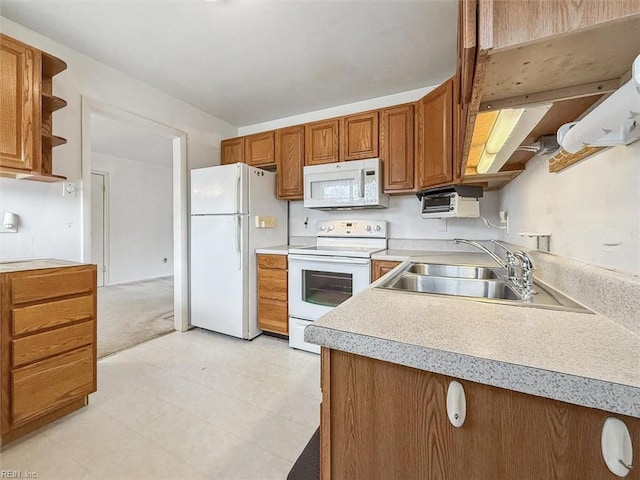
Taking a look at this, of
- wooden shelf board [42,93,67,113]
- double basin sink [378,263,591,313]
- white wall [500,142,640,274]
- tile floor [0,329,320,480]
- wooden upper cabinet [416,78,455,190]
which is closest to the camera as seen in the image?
white wall [500,142,640,274]

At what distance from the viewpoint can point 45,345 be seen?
61.1 inches

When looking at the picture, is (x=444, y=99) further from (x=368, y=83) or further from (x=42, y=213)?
(x=42, y=213)

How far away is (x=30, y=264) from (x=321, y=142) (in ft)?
7.88

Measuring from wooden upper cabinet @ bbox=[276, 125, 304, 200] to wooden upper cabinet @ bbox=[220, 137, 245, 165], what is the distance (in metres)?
0.50

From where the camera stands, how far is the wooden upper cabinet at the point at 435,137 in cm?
210

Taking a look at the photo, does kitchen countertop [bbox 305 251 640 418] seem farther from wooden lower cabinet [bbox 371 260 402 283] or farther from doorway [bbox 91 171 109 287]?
doorway [bbox 91 171 109 287]

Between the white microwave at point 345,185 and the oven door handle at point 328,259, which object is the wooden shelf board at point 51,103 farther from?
the oven door handle at point 328,259

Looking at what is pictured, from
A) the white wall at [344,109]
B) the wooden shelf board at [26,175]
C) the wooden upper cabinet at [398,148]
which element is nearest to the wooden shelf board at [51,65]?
the wooden shelf board at [26,175]

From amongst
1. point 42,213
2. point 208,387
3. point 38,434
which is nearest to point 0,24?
point 42,213

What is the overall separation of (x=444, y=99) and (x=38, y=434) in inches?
128

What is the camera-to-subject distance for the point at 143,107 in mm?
2637

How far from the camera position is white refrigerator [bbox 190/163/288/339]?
2723 mm

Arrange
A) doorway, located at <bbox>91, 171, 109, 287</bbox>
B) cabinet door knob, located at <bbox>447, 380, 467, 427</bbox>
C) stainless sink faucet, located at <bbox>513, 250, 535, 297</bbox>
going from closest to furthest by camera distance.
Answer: cabinet door knob, located at <bbox>447, 380, 467, 427</bbox> < stainless sink faucet, located at <bbox>513, 250, 535, 297</bbox> < doorway, located at <bbox>91, 171, 109, 287</bbox>

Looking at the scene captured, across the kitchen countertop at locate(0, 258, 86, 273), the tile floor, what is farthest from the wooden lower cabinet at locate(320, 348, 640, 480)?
the kitchen countertop at locate(0, 258, 86, 273)
